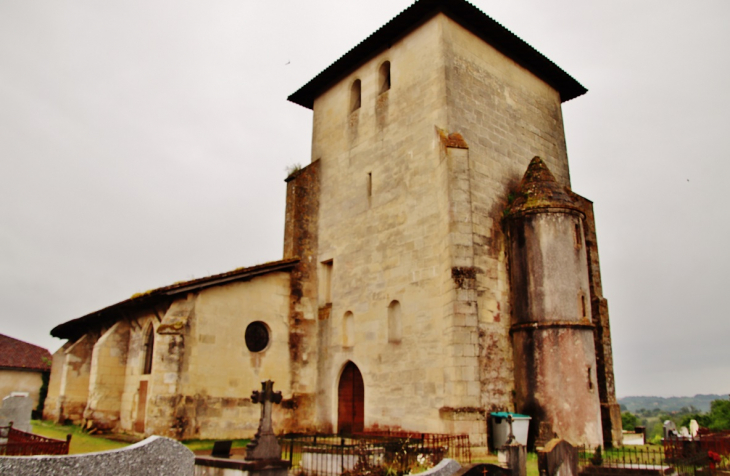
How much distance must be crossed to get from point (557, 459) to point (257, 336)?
10.9 meters

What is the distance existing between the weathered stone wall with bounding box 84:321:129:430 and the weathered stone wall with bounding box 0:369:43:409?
1373 centimetres

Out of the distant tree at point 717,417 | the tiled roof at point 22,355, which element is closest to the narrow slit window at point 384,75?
the tiled roof at point 22,355

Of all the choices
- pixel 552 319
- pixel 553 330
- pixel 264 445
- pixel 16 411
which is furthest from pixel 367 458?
Answer: pixel 16 411

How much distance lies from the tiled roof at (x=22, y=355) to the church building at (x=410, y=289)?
1134 centimetres

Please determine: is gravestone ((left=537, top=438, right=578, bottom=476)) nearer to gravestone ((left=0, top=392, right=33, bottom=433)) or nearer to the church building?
Answer: the church building

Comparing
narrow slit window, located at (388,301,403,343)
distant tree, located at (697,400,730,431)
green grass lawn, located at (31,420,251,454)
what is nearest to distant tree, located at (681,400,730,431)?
distant tree, located at (697,400,730,431)

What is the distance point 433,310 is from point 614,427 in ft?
20.1

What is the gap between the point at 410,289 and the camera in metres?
15.3

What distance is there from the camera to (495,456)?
1260 centimetres

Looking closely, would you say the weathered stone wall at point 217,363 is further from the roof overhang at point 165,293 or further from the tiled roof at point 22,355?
the tiled roof at point 22,355

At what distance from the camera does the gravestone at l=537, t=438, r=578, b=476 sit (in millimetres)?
8227

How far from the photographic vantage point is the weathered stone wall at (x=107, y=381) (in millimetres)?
18031

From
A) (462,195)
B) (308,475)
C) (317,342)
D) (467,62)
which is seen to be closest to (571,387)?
(462,195)

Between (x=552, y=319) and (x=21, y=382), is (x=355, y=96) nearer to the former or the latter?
(x=552, y=319)
